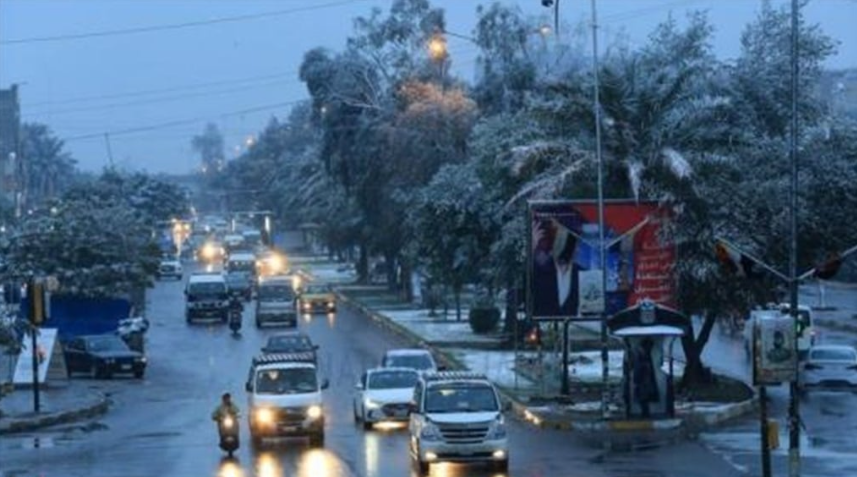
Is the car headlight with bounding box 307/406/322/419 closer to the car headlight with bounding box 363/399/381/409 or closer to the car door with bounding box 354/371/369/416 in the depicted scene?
the car headlight with bounding box 363/399/381/409

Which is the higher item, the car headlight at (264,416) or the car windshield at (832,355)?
the car windshield at (832,355)

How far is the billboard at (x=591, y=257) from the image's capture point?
44.2 meters

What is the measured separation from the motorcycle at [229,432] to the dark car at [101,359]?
25073mm

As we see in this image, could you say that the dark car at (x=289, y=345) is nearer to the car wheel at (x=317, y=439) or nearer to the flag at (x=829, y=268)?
the car wheel at (x=317, y=439)

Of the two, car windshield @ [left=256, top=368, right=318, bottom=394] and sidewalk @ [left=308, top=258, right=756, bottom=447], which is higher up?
car windshield @ [left=256, top=368, right=318, bottom=394]

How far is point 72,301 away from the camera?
71938 mm

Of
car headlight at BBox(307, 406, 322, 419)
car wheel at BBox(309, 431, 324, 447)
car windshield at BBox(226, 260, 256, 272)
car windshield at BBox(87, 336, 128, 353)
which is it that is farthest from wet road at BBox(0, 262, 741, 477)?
car windshield at BBox(226, 260, 256, 272)

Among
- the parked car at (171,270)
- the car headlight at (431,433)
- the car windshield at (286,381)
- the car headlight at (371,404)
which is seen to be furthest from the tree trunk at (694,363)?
the parked car at (171,270)

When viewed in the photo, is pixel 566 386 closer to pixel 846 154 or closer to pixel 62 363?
pixel 846 154

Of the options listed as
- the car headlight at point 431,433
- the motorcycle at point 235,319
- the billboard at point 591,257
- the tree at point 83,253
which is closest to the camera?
the car headlight at point 431,433

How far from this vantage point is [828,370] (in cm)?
5053

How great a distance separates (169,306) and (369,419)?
59671 millimetres

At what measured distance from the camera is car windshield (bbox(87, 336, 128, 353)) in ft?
202

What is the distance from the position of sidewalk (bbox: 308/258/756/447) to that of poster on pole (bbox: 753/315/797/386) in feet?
34.4
